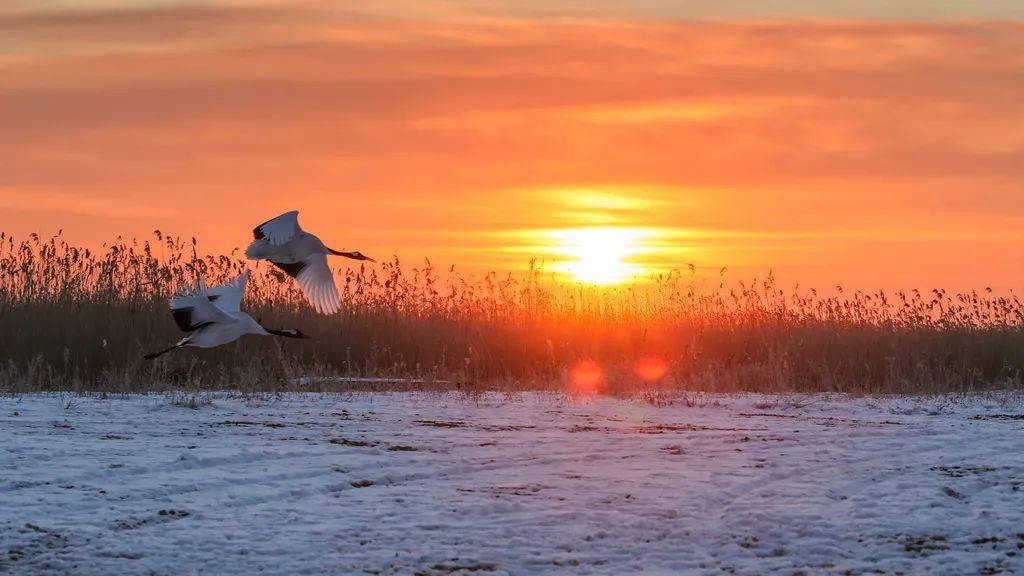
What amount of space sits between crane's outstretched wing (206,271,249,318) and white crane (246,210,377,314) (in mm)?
852

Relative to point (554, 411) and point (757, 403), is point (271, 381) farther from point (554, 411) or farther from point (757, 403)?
point (757, 403)

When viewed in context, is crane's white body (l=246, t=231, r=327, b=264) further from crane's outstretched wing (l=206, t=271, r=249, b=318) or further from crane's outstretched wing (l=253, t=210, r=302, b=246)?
crane's outstretched wing (l=206, t=271, r=249, b=318)

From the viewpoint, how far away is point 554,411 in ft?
28.5

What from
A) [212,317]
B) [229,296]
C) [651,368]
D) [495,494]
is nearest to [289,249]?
[229,296]

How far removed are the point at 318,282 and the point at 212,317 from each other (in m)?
1.97

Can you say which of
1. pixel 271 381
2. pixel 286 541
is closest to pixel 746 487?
pixel 286 541

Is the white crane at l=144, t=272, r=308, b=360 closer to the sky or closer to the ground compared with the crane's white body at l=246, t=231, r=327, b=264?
closer to the ground

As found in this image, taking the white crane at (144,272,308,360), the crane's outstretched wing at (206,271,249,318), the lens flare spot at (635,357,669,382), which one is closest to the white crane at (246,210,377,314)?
the crane's outstretched wing at (206,271,249,318)

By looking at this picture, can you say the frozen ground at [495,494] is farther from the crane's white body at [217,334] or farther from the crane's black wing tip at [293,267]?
the crane's black wing tip at [293,267]

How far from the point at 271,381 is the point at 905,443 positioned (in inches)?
238

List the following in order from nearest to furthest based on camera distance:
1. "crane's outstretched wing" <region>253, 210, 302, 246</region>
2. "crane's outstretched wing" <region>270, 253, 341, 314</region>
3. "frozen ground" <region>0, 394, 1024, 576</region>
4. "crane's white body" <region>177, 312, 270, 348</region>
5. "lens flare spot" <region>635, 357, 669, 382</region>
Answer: "frozen ground" <region>0, 394, 1024, 576</region>
"crane's white body" <region>177, 312, 270, 348</region>
"crane's outstretched wing" <region>253, 210, 302, 246</region>
"crane's outstretched wing" <region>270, 253, 341, 314</region>
"lens flare spot" <region>635, 357, 669, 382</region>

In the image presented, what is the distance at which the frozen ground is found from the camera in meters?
3.88

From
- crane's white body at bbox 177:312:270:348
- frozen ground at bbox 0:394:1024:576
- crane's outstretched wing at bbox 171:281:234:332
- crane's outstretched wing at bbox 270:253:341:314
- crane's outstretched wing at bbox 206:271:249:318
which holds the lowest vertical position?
frozen ground at bbox 0:394:1024:576

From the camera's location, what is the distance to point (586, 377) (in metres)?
11.7
